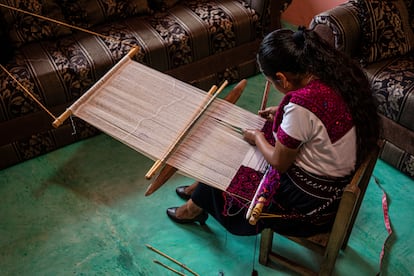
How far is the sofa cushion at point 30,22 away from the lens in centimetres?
230

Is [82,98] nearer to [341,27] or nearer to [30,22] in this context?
[30,22]

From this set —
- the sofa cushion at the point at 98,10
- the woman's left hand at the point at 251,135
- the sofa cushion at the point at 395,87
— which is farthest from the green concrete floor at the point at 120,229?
the sofa cushion at the point at 98,10

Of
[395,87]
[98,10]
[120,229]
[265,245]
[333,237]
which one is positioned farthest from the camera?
[98,10]

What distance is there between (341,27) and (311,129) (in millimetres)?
1118

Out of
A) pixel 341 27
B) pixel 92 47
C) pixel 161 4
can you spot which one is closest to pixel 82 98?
pixel 92 47

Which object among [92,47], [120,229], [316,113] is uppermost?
[316,113]

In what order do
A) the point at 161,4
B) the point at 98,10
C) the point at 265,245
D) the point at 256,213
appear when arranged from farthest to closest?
the point at 161,4 → the point at 98,10 → the point at 265,245 → the point at 256,213

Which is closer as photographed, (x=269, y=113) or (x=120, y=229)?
(x=269, y=113)

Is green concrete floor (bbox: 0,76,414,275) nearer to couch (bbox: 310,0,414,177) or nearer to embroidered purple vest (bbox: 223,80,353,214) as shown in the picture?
couch (bbox: 310,0,414,177)

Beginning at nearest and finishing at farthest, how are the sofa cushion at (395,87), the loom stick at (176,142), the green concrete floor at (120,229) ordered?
the loom stick at (176,142), the green concrete floor at (120,229), the sofa cushion at (395,87)

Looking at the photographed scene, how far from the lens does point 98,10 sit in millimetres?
2502

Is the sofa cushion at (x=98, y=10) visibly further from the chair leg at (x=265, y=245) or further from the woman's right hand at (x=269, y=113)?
the chair leg at (x=265, y=245)

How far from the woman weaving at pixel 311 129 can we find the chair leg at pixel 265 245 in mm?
189

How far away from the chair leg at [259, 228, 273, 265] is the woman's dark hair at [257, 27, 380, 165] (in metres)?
0.52
